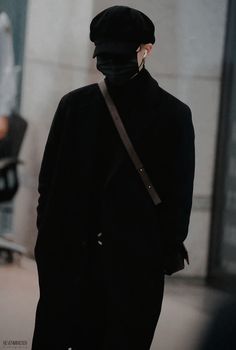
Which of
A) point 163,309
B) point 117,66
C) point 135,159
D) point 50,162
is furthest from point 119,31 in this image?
point 163,309

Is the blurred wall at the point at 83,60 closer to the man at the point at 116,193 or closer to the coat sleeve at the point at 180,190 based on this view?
the man at the point at 116,193

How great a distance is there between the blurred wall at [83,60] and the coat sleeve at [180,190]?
72cm

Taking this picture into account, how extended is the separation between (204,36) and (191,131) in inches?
34.4

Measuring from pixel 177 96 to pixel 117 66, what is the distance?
90cm

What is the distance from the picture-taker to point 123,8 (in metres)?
3.30

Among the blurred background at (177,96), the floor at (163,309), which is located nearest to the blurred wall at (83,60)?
the blurred background at (177,96)

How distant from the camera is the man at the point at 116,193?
330 centimetres

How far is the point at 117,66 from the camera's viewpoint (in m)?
3.26

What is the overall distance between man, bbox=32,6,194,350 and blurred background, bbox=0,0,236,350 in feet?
1.98

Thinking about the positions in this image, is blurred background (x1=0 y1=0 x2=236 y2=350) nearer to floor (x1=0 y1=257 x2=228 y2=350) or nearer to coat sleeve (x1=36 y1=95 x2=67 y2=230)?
floor (x1=0 y1=257 x2=228 y2=350)

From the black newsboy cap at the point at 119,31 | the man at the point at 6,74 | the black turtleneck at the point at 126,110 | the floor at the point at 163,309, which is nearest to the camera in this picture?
the black newsboy cap at the point at 119,31

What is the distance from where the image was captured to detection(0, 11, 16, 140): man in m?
3.95

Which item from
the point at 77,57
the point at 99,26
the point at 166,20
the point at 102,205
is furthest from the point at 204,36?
the point at 102,205

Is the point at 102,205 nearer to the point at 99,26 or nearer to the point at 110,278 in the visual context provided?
the point at 110,278
